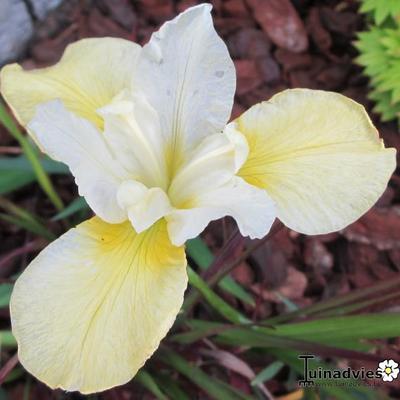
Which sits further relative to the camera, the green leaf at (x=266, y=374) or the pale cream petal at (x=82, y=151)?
the green leaf at (x=266, y=374)

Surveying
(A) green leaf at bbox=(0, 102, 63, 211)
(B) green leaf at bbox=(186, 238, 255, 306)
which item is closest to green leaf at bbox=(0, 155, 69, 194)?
(A) green leaf at bbox=(0, 102, 63, 211)

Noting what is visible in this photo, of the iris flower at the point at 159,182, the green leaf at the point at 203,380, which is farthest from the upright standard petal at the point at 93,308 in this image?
the green leaf at the point at 203,380

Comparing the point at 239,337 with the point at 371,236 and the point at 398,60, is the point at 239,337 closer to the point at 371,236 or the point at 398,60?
the point at 371,236

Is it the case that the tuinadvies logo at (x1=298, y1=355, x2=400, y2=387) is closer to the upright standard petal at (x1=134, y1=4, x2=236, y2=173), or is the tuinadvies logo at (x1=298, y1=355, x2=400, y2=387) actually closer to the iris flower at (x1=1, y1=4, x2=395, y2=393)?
the iris flower at (x1=1, y1=4, x2=395, y2=393)

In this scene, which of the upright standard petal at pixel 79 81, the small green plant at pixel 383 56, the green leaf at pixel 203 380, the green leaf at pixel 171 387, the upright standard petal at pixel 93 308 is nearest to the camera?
the upright standard petal at pixel 93 308

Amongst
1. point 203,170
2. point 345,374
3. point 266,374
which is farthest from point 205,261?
point 203,170

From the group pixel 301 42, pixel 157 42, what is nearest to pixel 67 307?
pixel 157 42

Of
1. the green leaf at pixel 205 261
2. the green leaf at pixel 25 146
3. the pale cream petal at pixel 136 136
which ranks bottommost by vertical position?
the green leaf at pixel 205 261

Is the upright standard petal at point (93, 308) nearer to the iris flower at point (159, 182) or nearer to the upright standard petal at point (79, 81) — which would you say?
the iris flower at point (159, 182)
